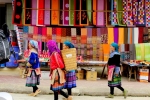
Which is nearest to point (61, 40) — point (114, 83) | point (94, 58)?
point (94, 58)

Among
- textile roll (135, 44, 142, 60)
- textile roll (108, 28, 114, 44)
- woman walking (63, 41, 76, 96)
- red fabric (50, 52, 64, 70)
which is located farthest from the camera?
textile roll (108, 28, 114, 44)

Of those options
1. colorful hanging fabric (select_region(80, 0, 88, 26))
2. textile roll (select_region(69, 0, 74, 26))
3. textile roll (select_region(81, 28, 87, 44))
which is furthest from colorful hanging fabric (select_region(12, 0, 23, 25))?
textile roll (select_region(81, 28, 87, 44))

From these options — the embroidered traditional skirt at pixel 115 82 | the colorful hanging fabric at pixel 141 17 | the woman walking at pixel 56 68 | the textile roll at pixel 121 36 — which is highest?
the colorful hanging fabric at pixel 141 17

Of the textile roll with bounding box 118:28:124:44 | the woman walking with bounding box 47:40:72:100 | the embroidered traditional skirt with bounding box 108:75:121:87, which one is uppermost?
the textile roll with bounding box 118:28:124:44

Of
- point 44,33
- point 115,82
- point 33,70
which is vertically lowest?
point 115,82

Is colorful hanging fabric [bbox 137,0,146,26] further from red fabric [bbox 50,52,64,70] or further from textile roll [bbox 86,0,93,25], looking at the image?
red fabric [bbox 50,52,64,70]

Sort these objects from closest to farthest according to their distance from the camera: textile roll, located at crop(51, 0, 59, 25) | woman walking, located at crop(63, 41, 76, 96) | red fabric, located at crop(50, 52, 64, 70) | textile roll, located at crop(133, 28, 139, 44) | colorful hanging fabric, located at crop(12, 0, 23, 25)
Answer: red fabric, located at crop(50, 52, 64, 70) < woman walking, located at crop(63, 41, 76, 96) < textile roll, located at crop(133, 28, 139, 44) < colorful hanging fabric, located at crop(12, 0, 23, 25) < textile roll, located at crop(51, 0, 59, 25)

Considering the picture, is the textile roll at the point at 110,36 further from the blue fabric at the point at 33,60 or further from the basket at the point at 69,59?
the basket at the point at 69,59

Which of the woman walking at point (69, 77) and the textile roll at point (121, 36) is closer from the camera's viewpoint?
the woman walking at point (69, 77)

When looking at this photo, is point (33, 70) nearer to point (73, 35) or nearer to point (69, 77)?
point (69, 77)

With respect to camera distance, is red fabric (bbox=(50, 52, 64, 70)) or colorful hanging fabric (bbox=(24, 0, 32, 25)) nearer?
red fabric (bbox=(50, 52, 64, 70))

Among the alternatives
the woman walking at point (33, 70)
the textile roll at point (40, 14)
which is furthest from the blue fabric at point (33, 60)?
the textile roll at point (40, 14)

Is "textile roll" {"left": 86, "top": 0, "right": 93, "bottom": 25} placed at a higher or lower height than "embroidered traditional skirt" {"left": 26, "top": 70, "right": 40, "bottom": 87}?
higher

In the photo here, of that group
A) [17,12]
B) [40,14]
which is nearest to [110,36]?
[40,14]
